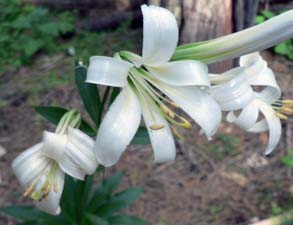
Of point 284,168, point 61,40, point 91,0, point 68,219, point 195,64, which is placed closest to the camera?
point 195,64

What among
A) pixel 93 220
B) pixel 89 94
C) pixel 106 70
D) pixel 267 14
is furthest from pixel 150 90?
pixel 267 14

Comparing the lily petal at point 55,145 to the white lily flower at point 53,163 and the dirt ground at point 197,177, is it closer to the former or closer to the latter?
the white lily flower at point 53,163

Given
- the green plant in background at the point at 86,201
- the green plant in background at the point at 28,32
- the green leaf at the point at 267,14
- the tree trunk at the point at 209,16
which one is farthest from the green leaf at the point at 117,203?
the green leaf at the point at 267,14

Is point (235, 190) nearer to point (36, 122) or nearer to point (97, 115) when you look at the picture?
point (36, 122)

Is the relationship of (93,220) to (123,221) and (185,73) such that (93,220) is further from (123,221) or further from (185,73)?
(185,73)

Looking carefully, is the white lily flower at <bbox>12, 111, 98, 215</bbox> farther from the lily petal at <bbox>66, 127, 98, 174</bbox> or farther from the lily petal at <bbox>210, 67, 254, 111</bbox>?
the lily petal at <bbox>210, 67, 254, 111</bbox>

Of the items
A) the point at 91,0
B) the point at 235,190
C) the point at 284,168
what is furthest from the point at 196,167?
the point at 91,0

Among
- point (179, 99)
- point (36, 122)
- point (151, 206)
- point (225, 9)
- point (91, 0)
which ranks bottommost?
point (151, 206)
